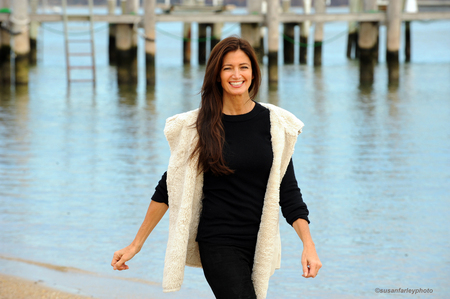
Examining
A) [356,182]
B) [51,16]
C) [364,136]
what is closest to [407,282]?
[356,182]

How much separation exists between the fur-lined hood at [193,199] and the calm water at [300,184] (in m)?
1.90

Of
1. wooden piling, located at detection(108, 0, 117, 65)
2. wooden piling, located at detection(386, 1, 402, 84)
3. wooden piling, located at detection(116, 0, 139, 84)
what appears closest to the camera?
wooden piling, located at detection(386, 1, 402, 84)

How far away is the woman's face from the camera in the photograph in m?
2.71

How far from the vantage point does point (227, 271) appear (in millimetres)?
2574

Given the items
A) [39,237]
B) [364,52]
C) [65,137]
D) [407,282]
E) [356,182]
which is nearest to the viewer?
[407,282]

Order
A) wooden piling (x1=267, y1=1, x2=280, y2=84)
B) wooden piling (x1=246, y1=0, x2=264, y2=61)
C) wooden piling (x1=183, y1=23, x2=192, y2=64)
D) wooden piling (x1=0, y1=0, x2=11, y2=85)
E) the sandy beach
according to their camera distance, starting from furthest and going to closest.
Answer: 1. wooden piling (x1=183, y1=23, x2=192, y2=64)
2. wooden piling (x1=246, y1=0, x2=264, y2=61)
3. wooden piling (x1=0, y1=0, x2=11, y2=85)
4. wooden piling (x1=267, y1=1, x2=280, y2=84)
5. the sandy beach

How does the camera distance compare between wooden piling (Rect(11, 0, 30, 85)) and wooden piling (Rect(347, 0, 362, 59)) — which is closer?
wooden piling (Rect(11, 0, 30, 85))

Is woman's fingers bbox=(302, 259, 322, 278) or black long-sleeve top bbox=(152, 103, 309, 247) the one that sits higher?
black long-sleeve top bbox=(152, 103, 309, 247)

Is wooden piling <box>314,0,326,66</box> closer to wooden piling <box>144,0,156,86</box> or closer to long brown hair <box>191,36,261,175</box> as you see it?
wooden piling <box>144,0,156,86</box>

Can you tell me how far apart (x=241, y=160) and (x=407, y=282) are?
2.74 meters

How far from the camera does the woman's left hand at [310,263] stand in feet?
8.48

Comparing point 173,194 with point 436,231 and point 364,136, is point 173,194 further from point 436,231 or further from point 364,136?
point 364,136

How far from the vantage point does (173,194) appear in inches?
108

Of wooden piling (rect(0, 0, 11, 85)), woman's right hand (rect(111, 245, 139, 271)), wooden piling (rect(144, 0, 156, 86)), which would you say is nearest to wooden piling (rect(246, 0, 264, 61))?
wooden piling (rect(144, 0, 156, 86))
